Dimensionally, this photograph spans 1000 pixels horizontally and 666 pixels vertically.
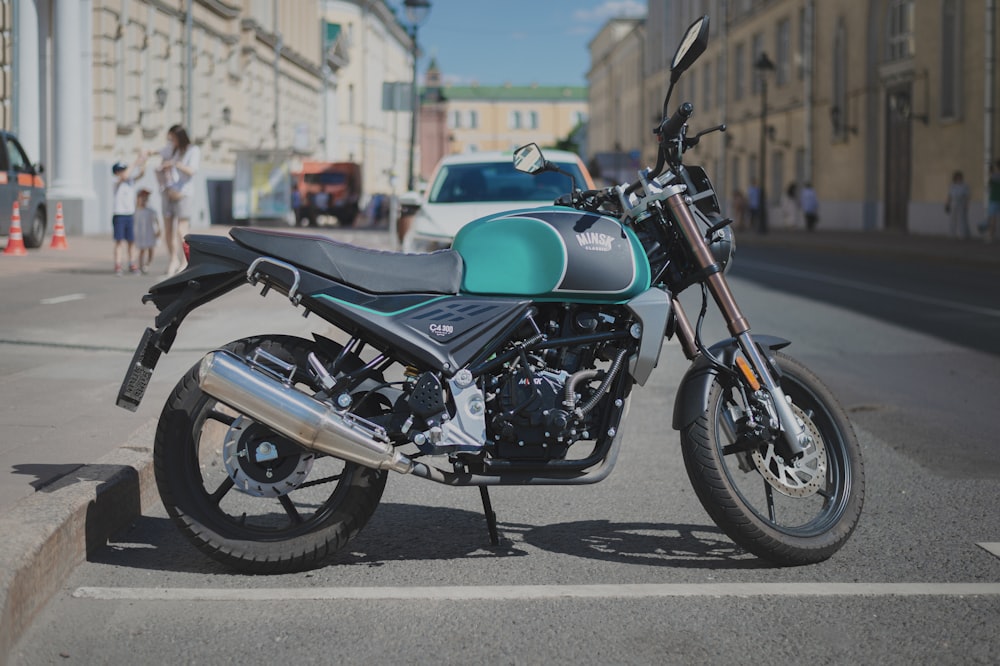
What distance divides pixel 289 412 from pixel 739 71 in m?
53.9

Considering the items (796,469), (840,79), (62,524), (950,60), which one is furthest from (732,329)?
(840,79)

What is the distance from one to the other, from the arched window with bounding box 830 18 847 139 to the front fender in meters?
38.3

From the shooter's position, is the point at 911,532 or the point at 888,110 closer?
the point at 911,532

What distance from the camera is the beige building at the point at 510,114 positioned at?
147m

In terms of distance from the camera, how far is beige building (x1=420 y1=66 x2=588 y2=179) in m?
147

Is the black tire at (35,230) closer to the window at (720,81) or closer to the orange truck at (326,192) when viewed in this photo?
the orange truck at (326,192)

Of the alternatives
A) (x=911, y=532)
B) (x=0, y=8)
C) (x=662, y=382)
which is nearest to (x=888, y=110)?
(x=0, y=8)

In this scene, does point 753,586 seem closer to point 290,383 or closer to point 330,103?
point 290,383

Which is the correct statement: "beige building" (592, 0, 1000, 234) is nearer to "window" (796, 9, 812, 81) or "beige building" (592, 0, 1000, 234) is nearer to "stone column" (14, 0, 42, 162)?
"window" (796, 9, 812, 81)

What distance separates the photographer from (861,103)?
39.0 m

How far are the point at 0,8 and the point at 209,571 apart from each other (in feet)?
74.8

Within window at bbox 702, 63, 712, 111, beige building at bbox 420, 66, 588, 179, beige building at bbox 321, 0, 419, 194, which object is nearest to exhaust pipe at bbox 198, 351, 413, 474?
window at bbox 702, 63, 712, 111

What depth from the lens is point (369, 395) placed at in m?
3.87

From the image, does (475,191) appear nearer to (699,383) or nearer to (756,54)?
(699,383)
